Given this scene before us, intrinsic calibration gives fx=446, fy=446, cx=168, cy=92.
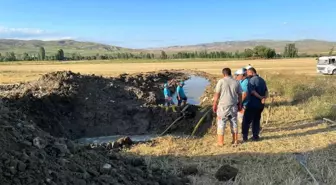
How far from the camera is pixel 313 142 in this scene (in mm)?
8977

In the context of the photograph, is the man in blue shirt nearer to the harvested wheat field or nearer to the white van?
the harvested wheat field

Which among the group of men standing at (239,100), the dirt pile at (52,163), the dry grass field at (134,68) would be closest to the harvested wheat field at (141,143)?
the dirt pile at (52,163)

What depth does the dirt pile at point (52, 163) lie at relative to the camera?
181 inches

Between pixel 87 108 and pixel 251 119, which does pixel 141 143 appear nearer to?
pixel 251 119

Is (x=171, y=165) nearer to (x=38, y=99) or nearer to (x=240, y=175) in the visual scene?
(x=240, y=175)

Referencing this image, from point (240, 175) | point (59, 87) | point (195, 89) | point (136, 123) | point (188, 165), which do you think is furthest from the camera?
point (195, 89)

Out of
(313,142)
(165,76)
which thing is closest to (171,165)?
(313,142)

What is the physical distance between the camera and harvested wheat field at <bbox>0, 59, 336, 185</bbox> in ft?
16.9

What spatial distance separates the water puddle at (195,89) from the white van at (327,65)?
9.68 meters

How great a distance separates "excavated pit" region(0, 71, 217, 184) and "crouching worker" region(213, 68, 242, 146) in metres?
2.39

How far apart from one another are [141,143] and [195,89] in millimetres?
14670

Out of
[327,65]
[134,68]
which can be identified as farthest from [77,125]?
[134,68]

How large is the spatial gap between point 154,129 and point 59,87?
181 inches

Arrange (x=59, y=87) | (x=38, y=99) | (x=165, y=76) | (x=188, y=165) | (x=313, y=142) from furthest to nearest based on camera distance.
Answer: (x=165, y=76)
(x=59, y=87)
(x=38, y=99)
(x=313, y=142)
(x=188, y=165)
